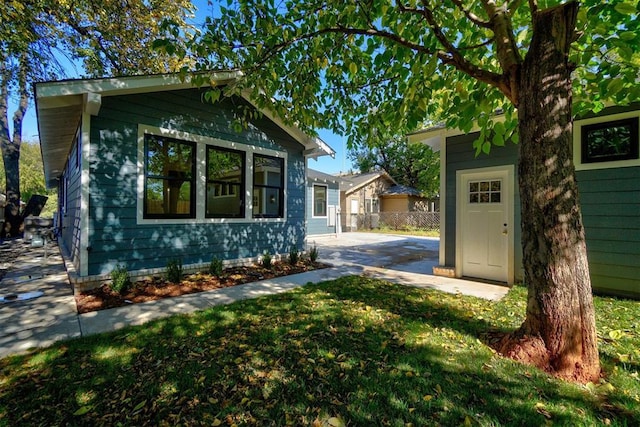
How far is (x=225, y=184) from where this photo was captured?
627 cm

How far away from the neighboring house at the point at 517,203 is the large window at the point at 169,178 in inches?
191

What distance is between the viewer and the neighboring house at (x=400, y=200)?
2227 centimetres

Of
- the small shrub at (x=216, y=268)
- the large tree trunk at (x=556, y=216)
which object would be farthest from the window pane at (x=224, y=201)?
the large tree trunk at (x=556, y=216)

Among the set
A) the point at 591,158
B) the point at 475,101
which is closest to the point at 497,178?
the point at 591,158

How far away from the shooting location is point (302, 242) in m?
7.55

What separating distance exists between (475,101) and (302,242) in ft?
17.5

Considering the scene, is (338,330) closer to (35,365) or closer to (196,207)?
(35,365)

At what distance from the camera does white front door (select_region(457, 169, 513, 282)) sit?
211 inches

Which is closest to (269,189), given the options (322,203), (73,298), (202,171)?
(202,171)

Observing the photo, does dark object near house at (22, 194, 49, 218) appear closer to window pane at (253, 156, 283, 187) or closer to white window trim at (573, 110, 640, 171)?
window pane at (253, 156, 283, 187)

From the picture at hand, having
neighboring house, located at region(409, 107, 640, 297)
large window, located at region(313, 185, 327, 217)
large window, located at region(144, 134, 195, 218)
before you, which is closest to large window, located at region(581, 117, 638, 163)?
neighboring house, located at region(409, 107, 640, 297)

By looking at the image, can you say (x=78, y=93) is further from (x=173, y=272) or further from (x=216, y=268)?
(x=216, y=268)

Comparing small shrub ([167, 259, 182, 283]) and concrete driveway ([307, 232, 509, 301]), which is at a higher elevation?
small shrub ([167, 259, 182, 283])

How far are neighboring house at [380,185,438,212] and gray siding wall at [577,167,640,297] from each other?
17.6 metres
